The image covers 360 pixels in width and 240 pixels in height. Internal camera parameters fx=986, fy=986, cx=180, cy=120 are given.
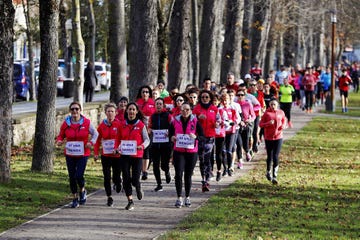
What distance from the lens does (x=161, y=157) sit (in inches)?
719

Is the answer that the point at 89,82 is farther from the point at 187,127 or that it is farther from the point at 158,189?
the point at 187,127

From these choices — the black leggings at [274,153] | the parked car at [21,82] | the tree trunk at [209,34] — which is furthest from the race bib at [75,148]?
the parked car at [21,82]

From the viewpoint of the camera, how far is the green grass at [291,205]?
13.0m

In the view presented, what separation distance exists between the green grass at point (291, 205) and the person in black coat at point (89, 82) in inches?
665

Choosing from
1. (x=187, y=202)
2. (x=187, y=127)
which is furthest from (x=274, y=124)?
(x=187, y=202)

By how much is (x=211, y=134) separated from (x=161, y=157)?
1023 mm

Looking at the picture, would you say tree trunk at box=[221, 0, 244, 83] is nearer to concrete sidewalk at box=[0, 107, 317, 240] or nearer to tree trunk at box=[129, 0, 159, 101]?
tree trunk at box=[129, 0, 159, 101]

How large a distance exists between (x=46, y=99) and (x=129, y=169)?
4.04m

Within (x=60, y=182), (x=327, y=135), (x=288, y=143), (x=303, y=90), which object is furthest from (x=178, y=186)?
(x=303, y=90)

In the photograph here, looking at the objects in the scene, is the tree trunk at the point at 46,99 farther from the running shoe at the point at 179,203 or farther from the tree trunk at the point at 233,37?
the tree trunk at the point at 233,37

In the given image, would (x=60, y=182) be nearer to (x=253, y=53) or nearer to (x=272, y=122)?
(x=272, y=122)

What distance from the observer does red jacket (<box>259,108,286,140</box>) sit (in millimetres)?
18891

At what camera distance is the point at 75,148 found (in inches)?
605

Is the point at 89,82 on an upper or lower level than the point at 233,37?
lower
